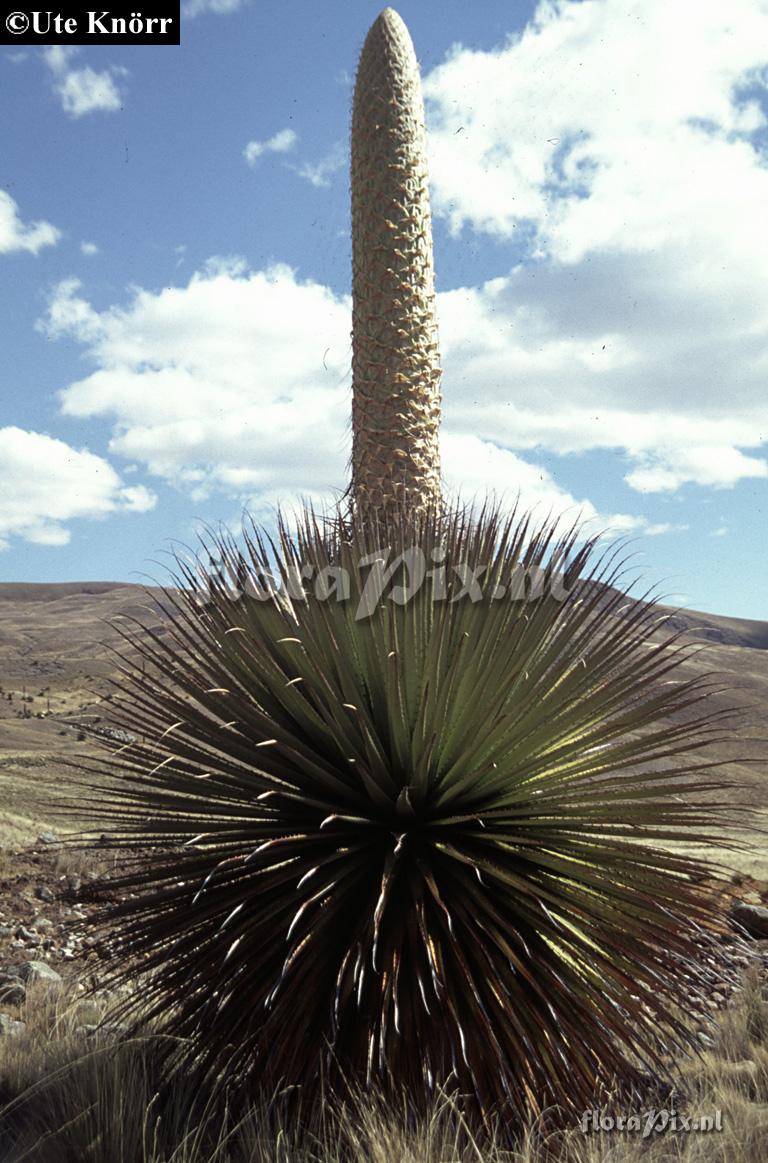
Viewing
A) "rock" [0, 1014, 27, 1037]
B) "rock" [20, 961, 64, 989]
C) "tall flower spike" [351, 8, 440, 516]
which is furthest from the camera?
"rock" [20, 961, 64, 989]

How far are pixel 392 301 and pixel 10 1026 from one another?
3579mm

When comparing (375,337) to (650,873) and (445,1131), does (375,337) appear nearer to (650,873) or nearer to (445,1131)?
(650,873)

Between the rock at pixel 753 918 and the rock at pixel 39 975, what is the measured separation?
13.3 ft

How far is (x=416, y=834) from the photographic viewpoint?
10.4 ft

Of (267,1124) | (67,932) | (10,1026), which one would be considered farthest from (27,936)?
(267,1124)

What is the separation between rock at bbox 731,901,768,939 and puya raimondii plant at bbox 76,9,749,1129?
3.35m

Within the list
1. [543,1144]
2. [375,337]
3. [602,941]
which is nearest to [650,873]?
[602,941]

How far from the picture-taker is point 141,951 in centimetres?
345
